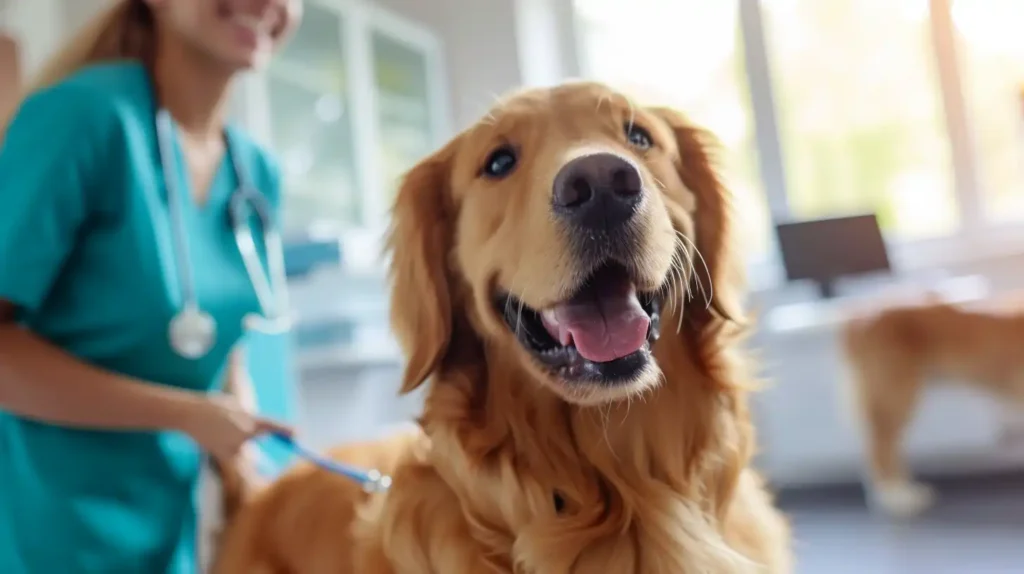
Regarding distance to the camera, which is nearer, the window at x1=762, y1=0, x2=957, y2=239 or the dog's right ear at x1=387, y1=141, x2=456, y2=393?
the dog's right ear at x1=387, y1=141, x2=456, y2=393

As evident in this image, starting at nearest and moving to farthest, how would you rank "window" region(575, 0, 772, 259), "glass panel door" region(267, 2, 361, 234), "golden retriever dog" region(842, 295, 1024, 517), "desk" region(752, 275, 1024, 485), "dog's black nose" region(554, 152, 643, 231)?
"dog's black nose" region(554, 152, 643, 231) → "golden retriever dog" region(842, 295, 1024, 517) → "desk" region(752, 275, 1024, 485) → "glass panel door" region(267, 2, 361, 234) → "window" region(575, 0, 772, 259)

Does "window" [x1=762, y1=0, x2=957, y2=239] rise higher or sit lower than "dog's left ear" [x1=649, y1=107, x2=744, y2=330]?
higher

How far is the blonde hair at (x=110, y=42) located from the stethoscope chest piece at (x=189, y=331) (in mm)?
447

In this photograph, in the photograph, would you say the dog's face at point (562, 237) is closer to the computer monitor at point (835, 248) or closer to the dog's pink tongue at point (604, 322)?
the dog's pink tongue at point (604, 322)

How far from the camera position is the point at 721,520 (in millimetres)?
942

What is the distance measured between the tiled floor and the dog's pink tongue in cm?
136

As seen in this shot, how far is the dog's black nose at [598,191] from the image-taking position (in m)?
0.82

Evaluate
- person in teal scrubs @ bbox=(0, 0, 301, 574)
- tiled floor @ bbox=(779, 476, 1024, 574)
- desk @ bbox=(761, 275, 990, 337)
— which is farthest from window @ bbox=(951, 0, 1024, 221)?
person in teal scrubs @ bbox=(0, 0, 301, 574)

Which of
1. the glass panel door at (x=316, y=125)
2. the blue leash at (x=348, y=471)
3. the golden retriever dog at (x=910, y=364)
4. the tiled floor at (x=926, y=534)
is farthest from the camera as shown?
the glass panel door at (x=316, y=125)

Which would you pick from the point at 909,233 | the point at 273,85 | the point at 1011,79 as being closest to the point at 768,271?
the point at 909,233

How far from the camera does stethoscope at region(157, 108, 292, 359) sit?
1.06 m

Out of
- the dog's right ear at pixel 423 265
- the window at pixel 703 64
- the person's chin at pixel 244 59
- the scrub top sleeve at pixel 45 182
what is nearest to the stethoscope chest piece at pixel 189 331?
the scrub top sleeve at pixel 45 182

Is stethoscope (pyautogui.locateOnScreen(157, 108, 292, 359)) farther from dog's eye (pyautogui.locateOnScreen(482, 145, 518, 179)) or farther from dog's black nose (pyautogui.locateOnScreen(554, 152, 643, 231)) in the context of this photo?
dog's black nose (pyautogui.locateOnScreen(554, 152, 643, 231))

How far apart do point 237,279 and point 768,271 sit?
2778mm
